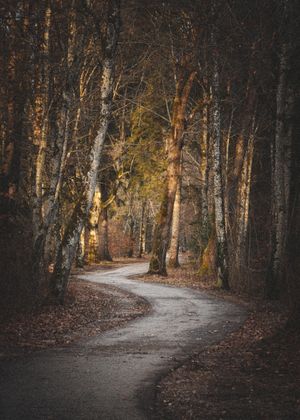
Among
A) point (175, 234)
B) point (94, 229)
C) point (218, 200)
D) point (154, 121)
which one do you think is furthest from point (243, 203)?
point (94, 229)

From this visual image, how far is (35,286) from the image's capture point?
43.3 ft

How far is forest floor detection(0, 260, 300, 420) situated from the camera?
6.04 metres

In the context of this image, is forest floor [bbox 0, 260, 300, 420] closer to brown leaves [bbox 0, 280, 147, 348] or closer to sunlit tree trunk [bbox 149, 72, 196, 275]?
brown leaves [bbox 0, 280, 147, 348]

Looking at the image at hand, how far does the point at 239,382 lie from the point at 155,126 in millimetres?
27676

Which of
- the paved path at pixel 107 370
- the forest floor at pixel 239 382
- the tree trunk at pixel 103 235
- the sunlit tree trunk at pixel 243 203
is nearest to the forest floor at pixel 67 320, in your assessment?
the paved path at pixel 107 370

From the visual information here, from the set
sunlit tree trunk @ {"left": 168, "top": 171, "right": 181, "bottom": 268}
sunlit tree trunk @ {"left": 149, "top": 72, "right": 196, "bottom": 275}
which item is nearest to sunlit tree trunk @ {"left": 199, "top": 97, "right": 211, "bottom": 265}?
sunlit tree trunk @ {"left": 149, "top": 72, "right": 196, "bottom": 275}

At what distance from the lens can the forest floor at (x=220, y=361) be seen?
604 cm

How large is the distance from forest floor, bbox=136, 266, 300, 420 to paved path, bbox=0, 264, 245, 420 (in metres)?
0.33

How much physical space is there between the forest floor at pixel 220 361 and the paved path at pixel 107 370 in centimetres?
37

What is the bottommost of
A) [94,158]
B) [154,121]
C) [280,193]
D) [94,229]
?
[94,229]

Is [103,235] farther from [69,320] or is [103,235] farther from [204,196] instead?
[69,320]

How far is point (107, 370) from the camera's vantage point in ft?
25.4

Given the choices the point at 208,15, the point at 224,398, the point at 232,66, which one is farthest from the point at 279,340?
the point at 232,66

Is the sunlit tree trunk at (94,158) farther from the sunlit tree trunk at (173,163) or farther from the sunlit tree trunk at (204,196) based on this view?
the sunlit tree trunk at (204,196)
